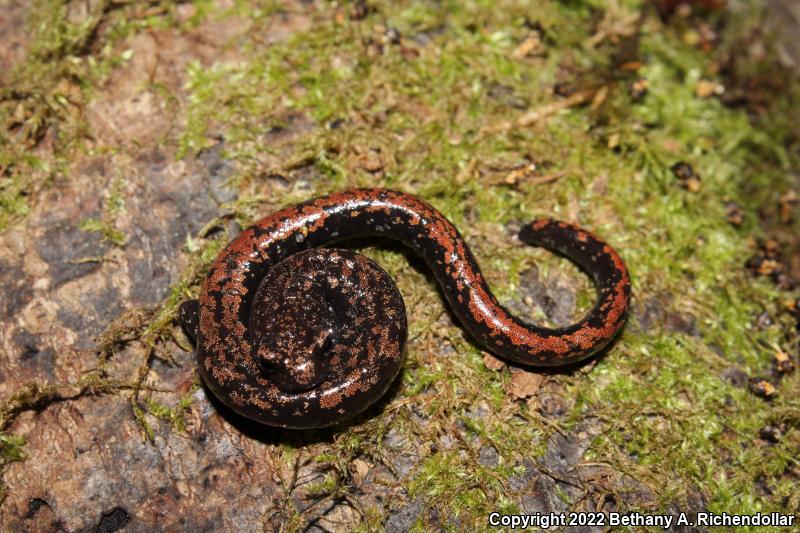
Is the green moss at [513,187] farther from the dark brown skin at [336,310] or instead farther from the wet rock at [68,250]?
the dark brown skin at [336,310]

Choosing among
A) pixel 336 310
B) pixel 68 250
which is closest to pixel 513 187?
pixel 336 310

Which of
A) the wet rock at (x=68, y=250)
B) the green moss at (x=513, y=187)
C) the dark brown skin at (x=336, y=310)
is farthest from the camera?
the wet rock at (x=68, y=250)

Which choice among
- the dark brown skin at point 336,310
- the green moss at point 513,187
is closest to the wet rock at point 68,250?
the green moss at point 513,187

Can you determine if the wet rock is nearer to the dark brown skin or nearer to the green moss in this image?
the green moss

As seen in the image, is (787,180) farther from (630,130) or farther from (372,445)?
(372,445)

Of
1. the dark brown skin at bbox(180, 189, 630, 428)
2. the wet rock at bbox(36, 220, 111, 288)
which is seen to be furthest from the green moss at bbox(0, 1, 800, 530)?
the dark brown skin at bbox(180, 189, 630, 428)

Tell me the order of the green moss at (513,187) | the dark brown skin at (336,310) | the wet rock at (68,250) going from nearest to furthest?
the dark brown skin at (336,310)
the green moss at (513,187)
the wet rock at (68,250)

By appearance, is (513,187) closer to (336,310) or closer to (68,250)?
(336,310)

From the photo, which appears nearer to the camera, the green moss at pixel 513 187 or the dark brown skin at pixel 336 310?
the dark brown skin at pixel 336 310
